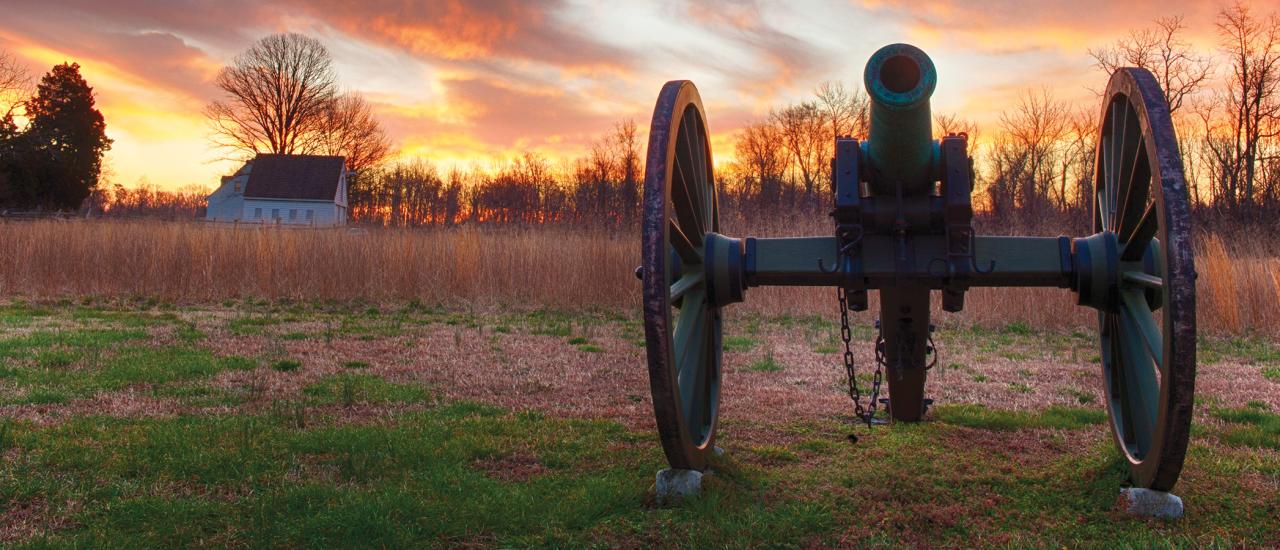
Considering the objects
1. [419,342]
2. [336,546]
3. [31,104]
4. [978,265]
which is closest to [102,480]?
[336,546]

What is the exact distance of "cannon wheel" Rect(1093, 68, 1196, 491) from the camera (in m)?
2.65

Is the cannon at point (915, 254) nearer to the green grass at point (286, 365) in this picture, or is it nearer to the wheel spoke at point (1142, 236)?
the wheel spoke at point (1142, 236)

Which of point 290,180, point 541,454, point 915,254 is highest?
point 290,180

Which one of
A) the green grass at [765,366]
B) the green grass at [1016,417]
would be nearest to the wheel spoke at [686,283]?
the green grass at [1016,417]

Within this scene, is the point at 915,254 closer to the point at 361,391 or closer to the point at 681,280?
the point at 681,280

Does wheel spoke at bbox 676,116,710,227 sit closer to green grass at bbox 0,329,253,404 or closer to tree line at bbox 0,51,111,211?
green grass at bbox 0,329,253,404

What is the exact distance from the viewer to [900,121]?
323 cm

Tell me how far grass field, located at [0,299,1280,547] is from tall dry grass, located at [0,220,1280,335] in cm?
509

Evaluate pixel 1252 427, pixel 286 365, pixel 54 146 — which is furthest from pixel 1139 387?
pixel 54 146

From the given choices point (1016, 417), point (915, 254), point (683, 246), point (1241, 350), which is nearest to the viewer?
point (915, 254)

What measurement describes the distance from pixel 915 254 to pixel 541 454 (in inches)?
79.1

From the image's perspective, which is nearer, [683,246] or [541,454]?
[683,246]

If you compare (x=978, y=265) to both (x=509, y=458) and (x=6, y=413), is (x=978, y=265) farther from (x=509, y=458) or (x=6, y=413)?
(x=6, y=413)

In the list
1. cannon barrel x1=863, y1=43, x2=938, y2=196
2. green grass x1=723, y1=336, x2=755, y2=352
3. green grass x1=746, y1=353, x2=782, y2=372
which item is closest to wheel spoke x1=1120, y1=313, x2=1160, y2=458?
cannon barrel x1=863, y1=43, x2=938, y2=196
